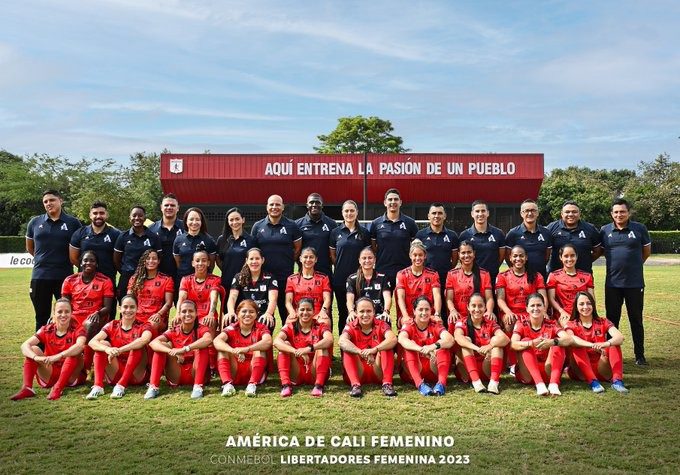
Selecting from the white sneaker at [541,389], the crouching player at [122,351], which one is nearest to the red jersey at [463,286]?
the white sneaker at [541,389]

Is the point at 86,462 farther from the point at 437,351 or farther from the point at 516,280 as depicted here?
the point at 516,280

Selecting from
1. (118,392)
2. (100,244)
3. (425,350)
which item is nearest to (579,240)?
(425,350)

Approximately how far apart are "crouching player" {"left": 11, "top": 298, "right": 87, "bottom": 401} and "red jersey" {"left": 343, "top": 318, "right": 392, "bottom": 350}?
245cm

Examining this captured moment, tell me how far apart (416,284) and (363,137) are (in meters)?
42.7

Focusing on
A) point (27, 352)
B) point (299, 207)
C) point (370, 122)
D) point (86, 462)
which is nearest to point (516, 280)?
point (86, 462)

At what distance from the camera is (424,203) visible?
30422 millimetres

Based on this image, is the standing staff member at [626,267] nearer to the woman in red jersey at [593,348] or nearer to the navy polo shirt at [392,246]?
the woman in red jersey at [593,348]

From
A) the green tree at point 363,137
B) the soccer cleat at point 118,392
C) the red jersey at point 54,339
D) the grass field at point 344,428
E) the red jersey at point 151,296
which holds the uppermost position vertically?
the green tree at point 363,137

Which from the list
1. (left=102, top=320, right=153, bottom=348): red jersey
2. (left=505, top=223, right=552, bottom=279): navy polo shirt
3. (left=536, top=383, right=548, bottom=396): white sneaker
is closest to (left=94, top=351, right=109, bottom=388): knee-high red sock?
(left=102, top=320, right=153, bottom=348): red jersey

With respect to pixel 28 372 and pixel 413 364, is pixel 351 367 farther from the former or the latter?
pixel 28 372

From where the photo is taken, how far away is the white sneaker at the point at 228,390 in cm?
528

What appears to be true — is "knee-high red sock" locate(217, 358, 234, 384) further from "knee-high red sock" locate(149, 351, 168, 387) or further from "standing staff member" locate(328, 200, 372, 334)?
"standing staff member" locate(328, 200, 372, 334)

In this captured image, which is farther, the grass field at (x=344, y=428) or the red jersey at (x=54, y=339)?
the red jersey at (x=54, y=339)

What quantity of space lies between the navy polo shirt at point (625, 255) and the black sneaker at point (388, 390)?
293 cm
